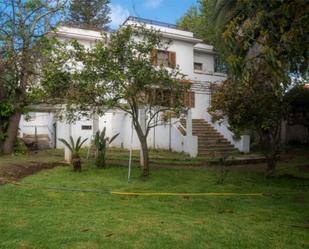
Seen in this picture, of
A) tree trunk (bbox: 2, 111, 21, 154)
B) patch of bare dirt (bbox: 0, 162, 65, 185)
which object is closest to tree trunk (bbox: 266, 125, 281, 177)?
patch of bare dirt (bbox: 0, 162, 65, 185)

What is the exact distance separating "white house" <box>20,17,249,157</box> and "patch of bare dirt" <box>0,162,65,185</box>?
2032 mm

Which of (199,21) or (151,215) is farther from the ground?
(199,21)

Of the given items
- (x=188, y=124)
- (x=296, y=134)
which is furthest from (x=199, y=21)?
(x=188, y=124)

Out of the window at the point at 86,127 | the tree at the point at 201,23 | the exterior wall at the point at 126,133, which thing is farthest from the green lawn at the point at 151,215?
the tree at the point at 201,23

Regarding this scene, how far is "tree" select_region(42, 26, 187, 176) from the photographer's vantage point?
10.1m

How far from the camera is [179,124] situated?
1922cm

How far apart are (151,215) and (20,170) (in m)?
7.08

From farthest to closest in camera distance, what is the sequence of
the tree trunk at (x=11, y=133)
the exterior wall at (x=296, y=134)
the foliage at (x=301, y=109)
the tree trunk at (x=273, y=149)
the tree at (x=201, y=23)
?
the tree at (x=201, y=23) < the exterior wall at (x=296, y=134) < the foliage at (x=301, y=109) < the tree trunk at (x=11, y=133) < the tree trunk at (x=273, y=149)

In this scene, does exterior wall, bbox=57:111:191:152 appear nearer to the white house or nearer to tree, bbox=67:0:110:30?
the white house

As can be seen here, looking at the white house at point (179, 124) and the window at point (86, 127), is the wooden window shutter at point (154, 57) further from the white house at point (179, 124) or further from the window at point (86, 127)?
the window at point (86, 127)

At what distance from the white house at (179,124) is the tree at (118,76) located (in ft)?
11.8

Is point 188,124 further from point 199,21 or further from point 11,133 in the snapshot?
point 199,21

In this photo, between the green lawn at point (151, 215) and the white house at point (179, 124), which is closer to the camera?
the green lawn at point (151, 215)

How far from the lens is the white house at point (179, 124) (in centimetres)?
1838
